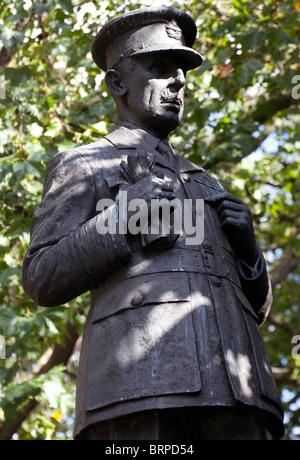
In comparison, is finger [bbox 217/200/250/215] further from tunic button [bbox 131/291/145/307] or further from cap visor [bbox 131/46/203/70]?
cap visor [bbox 131/46/203/70]

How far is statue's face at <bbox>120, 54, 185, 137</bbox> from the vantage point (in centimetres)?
479

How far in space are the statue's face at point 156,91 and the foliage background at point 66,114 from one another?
9.75 ft

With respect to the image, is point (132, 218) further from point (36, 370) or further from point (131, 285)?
point (36, 370)

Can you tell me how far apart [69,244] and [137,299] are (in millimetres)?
459

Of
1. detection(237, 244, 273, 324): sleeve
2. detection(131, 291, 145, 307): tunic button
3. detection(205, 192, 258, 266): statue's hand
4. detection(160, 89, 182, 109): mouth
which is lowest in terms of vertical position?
detection(237, 244, 273, 324): sleeve

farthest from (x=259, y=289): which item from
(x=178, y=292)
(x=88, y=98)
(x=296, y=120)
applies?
(x=296, y=120)

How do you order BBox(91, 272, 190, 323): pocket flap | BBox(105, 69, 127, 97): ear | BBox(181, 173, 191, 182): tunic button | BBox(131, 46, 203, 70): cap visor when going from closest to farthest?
BBox(91, 272, 190, 323): pocket flap → BBox(181, 173, 191, 182): tunic button → BBox(131, 46, 203, 70): cap visor → BBox(105, 69, 127, 97): ear

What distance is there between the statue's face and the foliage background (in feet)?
9.75

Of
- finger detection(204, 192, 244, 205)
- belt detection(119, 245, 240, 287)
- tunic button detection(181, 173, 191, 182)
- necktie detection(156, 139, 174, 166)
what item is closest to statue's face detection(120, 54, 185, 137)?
necktie detection(156, 139, 174, 166)

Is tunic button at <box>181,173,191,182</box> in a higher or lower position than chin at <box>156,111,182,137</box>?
lower

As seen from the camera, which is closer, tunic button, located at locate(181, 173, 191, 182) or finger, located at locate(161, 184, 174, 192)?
finger, located at locate(161, 184, 174, 192)

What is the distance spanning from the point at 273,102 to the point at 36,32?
328 cm

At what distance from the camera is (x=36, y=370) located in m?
9.86

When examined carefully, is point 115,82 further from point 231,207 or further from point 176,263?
point 176,263
